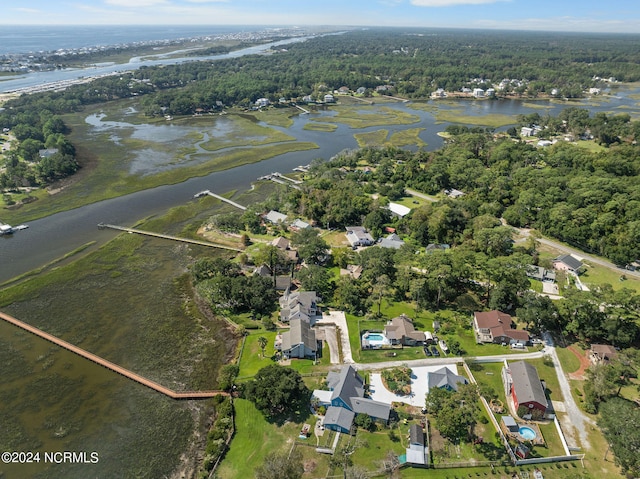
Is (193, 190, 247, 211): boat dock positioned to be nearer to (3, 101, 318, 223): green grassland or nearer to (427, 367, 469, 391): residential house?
(3, 101, 318, 223): green grassland

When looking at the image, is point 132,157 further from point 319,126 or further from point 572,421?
point 572,421

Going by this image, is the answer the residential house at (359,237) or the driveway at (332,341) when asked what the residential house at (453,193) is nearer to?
the residential house at (359,237)

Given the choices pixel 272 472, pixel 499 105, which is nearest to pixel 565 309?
pixel 272 472

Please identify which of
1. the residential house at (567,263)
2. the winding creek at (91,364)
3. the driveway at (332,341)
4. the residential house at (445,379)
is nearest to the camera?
the winding creek at (91,364)

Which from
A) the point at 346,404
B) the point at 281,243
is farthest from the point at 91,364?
the point at 281,243

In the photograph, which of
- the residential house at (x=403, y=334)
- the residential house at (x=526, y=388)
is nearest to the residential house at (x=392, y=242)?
the residential house at (x=403, y=334)

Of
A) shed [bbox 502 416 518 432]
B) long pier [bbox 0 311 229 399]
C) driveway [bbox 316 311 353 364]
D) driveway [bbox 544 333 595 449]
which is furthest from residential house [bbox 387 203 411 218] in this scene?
long pier [bbox 0 311 229 399]

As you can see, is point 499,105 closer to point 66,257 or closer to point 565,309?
point 565,309
